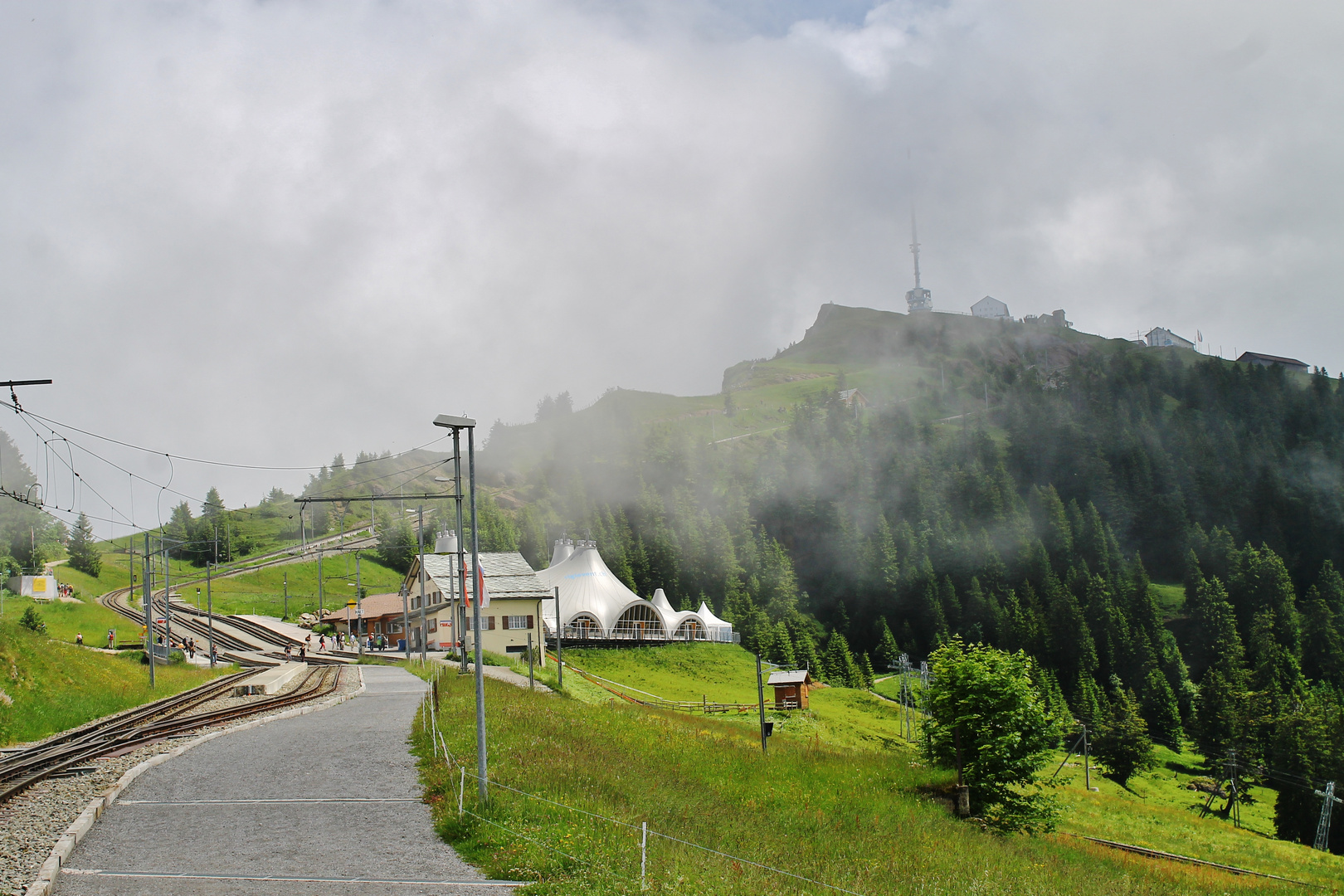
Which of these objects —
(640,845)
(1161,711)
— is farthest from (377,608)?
(640,845)

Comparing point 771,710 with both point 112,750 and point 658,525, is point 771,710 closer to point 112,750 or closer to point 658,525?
point 112,750

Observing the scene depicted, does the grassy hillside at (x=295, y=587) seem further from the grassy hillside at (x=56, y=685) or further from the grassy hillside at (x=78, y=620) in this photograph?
the grassy hillside at (x=56, y=685)

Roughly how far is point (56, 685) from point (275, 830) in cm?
2370

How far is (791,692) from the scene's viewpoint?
2245 inches

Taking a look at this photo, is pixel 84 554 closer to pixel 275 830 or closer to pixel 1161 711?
pixel 275 830

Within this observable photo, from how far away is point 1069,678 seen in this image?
110 meters

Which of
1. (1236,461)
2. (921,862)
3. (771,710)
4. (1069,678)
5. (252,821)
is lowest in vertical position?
(1069,678)

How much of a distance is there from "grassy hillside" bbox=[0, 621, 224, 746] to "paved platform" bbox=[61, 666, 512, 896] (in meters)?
7.39

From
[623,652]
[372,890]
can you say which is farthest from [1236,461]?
[372,890]

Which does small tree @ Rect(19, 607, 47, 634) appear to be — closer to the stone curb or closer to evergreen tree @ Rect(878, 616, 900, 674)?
the stone curb

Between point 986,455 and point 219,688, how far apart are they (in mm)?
167858

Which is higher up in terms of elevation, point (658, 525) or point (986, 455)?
point (986, 455)

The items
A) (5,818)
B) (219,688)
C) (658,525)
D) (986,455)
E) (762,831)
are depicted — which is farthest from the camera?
(986,455)

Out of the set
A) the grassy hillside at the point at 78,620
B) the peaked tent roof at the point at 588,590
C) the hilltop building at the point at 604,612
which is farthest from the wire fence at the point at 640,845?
the peaked tent roof at the point at 588,590
